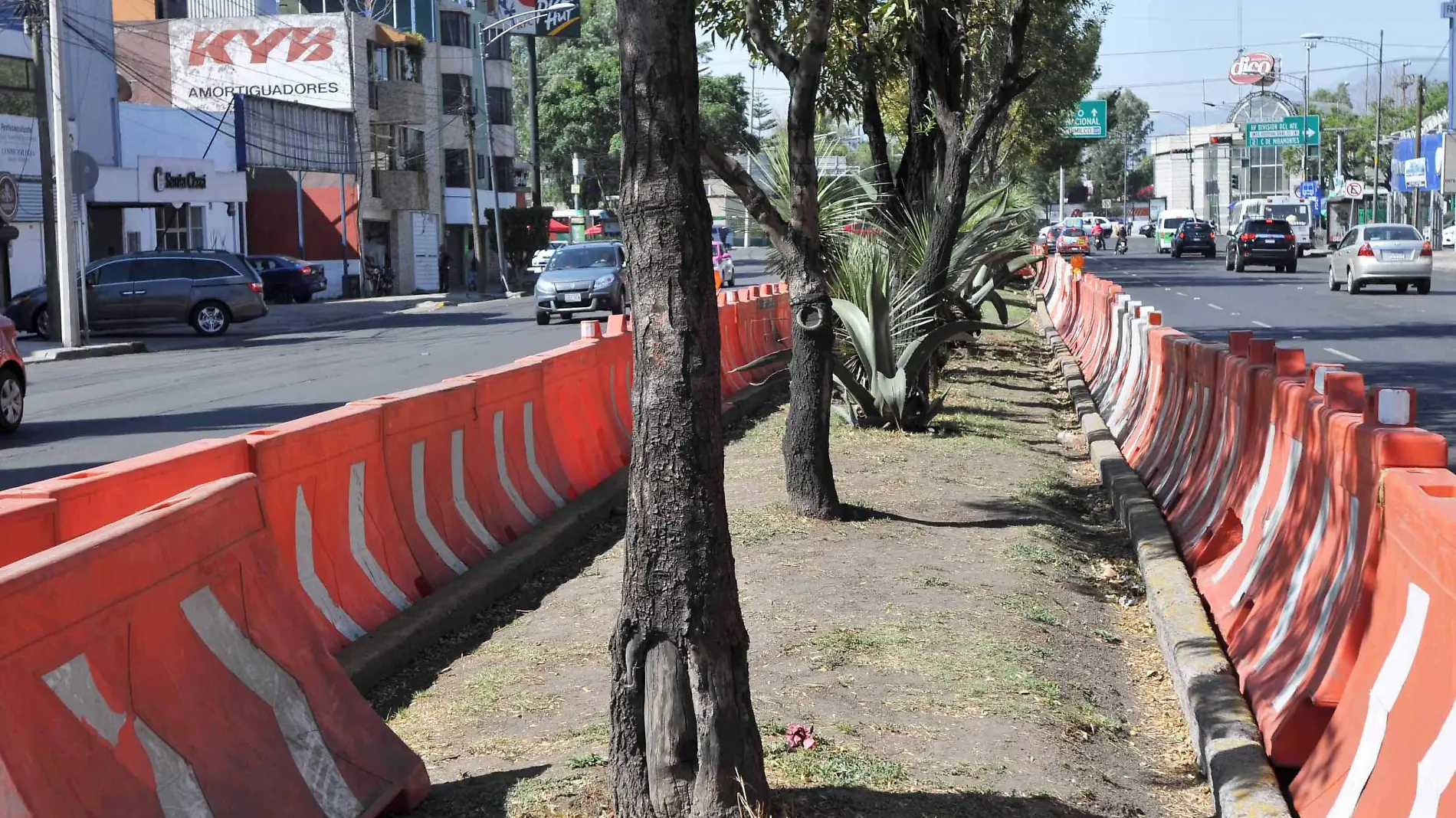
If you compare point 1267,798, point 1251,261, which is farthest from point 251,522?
point 1251,261


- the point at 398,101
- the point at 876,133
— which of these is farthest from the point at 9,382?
the point at 398,101

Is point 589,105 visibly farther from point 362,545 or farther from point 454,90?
point 362,545

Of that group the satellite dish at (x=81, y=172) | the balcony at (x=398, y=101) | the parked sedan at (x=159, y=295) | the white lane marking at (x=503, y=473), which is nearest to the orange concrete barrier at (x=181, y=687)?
the white lane marking at (x=503, y=473)

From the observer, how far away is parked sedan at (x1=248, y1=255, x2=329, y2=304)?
4550 centimetres

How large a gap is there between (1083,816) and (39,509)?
119 inches

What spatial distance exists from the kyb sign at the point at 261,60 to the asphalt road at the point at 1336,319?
26.8 m

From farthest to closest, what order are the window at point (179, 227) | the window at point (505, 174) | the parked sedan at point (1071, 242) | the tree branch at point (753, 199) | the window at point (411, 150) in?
the window at point (505, 174)
the parked sedan at point (1071, 242)
the window at point (411, 150)
the window at point (179, 227)
the tree branch at point (753, 199)

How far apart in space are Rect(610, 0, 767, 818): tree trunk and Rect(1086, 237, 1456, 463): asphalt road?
9393 mm

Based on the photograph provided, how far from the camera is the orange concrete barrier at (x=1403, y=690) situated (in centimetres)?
361

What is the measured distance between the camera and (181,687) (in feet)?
12.8

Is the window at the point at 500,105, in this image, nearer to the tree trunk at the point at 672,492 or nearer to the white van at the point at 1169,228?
the white van at the point at 1169,228

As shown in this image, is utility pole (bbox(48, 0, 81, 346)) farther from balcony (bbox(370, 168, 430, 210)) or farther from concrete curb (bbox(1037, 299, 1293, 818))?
balcony (bbox(370, 168, 430, 210))

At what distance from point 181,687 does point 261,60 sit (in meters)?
54.8

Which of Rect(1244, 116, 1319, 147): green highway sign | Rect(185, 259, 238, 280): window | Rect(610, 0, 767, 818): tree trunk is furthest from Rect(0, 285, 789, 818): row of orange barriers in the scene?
Rect(1244, 116, 1319, 147): green highway sign
